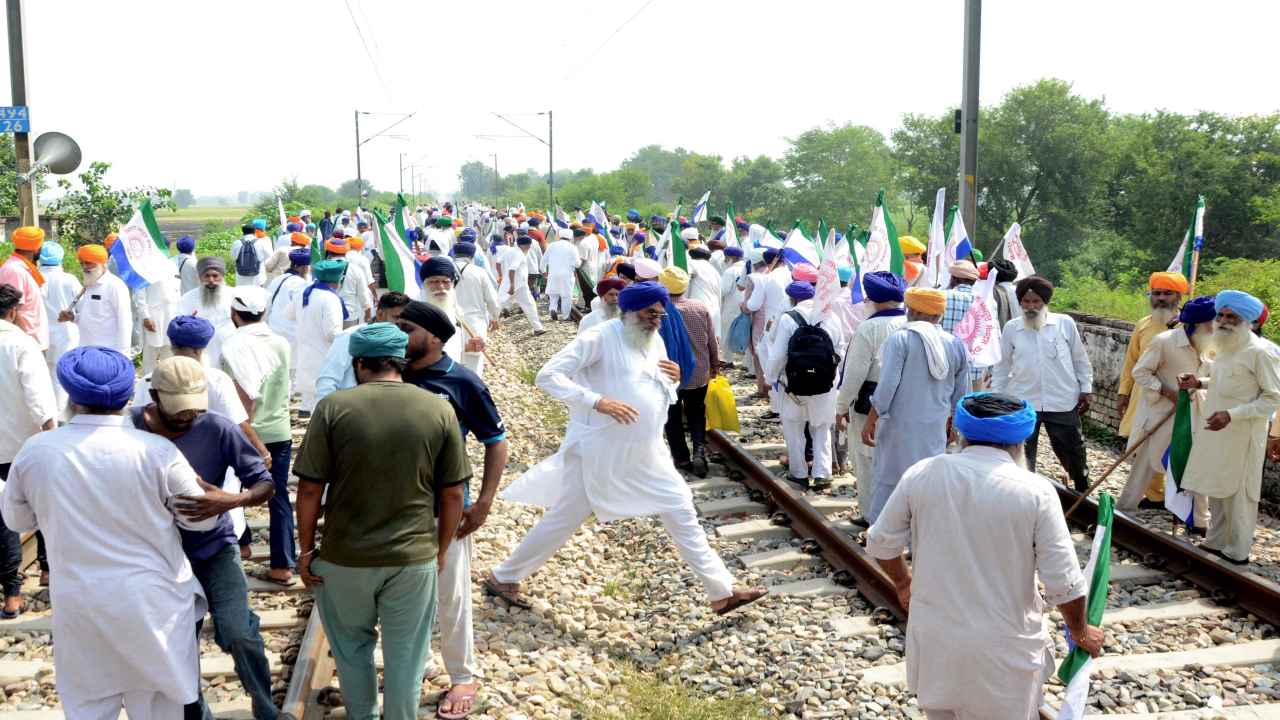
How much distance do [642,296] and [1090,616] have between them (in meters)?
2.77

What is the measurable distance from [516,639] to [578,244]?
15.2 metres

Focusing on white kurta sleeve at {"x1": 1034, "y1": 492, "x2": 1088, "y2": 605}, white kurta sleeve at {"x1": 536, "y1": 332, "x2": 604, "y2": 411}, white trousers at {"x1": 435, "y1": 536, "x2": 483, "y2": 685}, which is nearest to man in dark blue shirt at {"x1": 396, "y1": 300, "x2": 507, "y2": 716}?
white trousers at {"x1": 435, "y1": 536, "x2": 483, "y2": 685}

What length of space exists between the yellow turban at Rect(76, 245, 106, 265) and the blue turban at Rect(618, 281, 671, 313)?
4.95 meters

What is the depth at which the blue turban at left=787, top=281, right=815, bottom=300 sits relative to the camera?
871 centimetres

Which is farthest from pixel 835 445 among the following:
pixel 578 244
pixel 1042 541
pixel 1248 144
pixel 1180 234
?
pixel 1248 144

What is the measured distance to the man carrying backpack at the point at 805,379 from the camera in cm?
819

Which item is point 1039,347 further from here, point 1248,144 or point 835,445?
point 1248,144

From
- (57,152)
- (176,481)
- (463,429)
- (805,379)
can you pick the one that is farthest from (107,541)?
(57,152)

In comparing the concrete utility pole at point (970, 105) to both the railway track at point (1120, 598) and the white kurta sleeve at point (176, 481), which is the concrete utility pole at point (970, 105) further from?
the white kurta sleeve at point (176, 481)

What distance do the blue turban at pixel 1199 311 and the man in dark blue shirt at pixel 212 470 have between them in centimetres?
577

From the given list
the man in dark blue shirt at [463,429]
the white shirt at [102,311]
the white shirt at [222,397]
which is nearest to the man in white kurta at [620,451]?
the man in dark blue shirt at [463,429]

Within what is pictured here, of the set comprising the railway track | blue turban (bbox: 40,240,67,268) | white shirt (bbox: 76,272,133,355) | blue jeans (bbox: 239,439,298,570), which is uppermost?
blue turban (bbox: 40,240,67,268)

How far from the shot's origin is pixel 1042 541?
11.3 feet

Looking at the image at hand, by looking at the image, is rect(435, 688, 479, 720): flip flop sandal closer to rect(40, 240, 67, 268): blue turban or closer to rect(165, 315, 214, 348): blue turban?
rect(165, 315, 214, 348): blue turban
